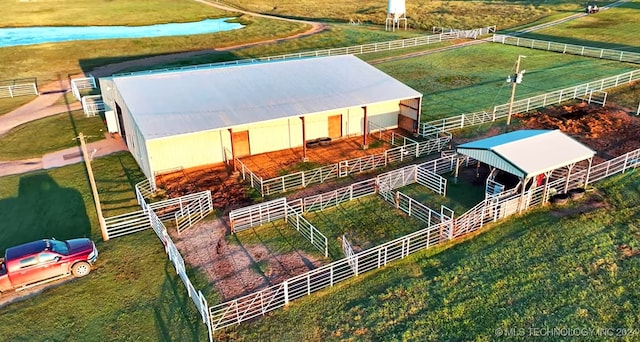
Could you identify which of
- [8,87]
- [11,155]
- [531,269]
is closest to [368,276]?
[531,269]

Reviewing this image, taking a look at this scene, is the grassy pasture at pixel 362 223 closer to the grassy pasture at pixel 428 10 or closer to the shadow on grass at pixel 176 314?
the shadow on grass at pixel 176 314

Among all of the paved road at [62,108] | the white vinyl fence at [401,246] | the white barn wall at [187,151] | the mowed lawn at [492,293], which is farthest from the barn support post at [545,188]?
the paved road at [62,108]

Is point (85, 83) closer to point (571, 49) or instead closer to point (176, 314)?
point (176, 314)

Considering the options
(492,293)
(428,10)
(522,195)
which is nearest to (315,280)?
(492,293)

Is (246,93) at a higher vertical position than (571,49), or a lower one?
higher

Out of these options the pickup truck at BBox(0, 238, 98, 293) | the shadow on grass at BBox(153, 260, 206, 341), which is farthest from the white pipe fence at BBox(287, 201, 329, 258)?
the pickup truck at BBox(0, 238, 98, 293)
